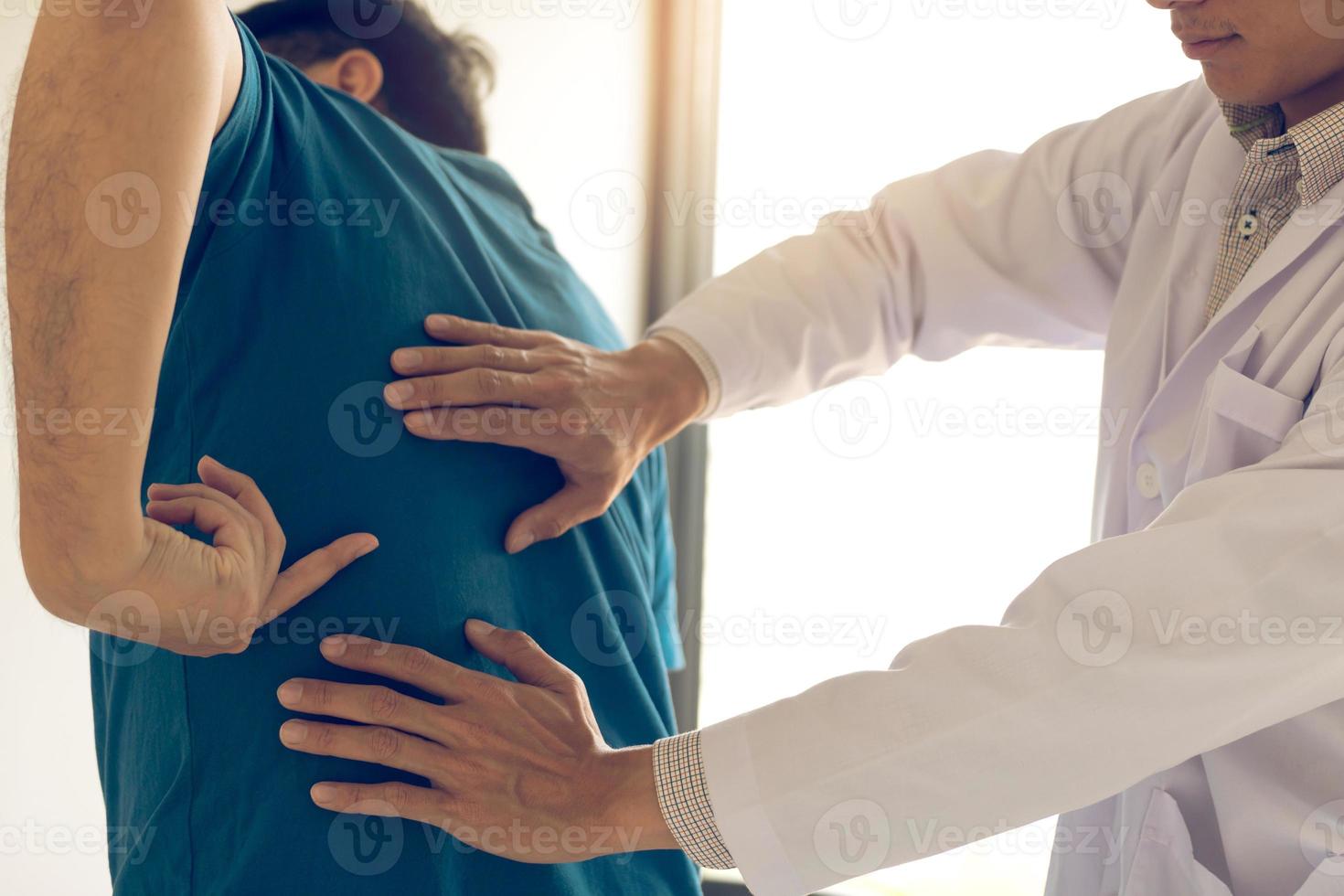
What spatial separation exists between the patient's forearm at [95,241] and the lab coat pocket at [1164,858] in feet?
2.87

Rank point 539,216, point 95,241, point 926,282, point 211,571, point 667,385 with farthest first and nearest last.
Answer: point 539,216
point 926,282
point 667,385
point 211,571
point 95,241

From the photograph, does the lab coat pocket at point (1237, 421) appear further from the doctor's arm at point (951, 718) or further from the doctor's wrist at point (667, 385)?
the doctor's wrist at point (667, 385)

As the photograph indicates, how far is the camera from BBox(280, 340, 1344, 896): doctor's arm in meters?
0.80

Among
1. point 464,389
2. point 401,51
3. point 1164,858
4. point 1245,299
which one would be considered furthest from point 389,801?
point 401,51

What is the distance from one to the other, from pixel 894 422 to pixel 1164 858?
1.47m

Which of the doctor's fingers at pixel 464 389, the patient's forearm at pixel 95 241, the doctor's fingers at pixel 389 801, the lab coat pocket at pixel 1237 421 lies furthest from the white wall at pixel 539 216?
the lab coat pocket at pixel 1237 421

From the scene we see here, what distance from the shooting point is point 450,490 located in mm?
882

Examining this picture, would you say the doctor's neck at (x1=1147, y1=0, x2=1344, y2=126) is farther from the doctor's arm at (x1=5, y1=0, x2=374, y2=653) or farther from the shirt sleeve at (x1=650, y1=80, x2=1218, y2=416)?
the doctor's arm at (x1=5, y1=0, x2=374, y2=653)

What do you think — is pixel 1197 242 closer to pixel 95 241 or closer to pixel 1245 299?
pixel 1245 299

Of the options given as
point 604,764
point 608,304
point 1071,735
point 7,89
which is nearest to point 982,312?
point 1071,735

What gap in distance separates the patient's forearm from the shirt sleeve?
2.24ft

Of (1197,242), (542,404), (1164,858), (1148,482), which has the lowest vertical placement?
(1164,858)

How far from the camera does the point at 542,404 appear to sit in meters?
0.99

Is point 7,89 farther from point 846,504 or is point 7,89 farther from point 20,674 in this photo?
point 846,504
